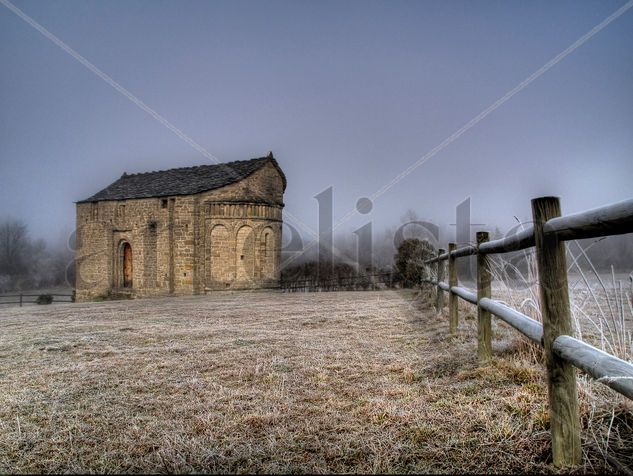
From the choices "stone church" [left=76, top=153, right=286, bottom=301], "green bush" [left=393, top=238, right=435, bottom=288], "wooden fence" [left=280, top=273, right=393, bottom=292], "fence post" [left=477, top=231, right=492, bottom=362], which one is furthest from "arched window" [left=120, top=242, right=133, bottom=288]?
"fence post" [left=477, top=231, right=492, bottom=362]

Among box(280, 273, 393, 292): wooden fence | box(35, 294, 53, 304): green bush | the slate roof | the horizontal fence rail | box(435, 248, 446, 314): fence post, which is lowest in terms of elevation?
box(35, 294, 53, 304): green bush

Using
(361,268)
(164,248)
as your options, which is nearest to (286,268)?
(361,268)

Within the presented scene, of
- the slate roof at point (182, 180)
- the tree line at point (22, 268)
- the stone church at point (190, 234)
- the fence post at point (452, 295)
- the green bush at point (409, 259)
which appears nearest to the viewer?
the fence post at point (452, 295)

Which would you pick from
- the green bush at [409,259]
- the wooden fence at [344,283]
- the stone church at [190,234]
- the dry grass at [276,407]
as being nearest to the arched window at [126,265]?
the stone church at [190,234]

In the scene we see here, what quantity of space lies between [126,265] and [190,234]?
→ 19.1 ft

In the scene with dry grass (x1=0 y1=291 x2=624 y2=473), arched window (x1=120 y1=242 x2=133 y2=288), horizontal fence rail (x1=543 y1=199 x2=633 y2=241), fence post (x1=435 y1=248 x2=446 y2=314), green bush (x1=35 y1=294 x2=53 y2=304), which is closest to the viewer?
horizontal fence rail (x1=543 y1=199 x2=633 y2=241)

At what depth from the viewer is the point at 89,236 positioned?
22609 mm

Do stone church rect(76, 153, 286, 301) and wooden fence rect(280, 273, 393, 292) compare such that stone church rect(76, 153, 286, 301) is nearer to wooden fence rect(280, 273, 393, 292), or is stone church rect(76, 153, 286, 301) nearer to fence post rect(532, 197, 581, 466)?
wooden fence rect(280, 273, 393, 292)

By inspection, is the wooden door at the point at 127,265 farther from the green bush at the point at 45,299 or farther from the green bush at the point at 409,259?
the green bush at the point at 409,259

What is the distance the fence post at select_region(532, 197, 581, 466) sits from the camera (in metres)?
1.72

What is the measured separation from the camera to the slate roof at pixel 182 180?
1993cm

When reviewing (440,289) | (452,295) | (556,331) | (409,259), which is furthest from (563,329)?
(409,259)

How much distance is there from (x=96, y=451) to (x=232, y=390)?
3.41ft

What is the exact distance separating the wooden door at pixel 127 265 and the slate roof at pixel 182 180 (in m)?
2.93
